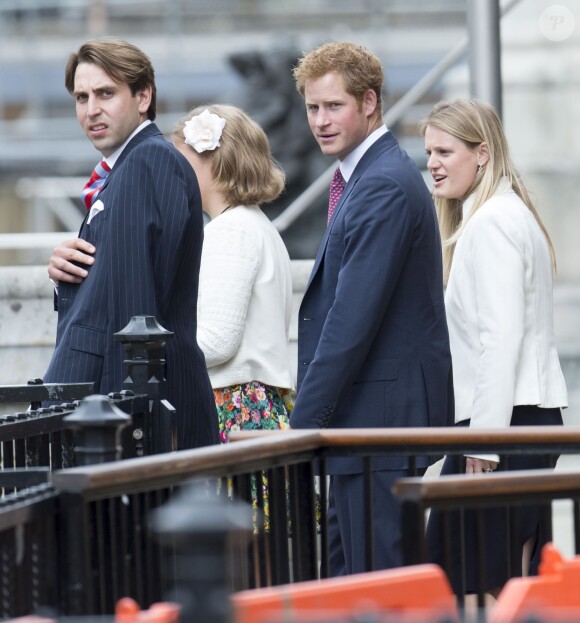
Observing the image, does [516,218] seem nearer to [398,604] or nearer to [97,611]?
[97,611]

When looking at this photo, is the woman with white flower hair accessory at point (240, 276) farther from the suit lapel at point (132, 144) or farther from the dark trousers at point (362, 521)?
the dark trousers at point (362, 521)

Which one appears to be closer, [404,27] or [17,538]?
[17,538]

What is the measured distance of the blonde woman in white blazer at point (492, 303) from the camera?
4.39 metres

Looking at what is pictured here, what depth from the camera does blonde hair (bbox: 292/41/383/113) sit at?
432 centimetres

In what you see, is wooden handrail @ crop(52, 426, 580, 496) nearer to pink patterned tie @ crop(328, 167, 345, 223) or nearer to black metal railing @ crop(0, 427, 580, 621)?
black metal railing @ crop(0, 427, 580, 621)

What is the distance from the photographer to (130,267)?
13.5 ft

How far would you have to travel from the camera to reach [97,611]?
2.77 metres

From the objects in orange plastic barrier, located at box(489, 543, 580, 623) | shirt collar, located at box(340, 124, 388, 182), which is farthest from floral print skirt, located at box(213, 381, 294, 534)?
orange plastic barrier, located at box(489, 543, 580, 623)

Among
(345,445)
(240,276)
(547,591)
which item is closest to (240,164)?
(240,276)

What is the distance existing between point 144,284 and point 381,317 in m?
0.64

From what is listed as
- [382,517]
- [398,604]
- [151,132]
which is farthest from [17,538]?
[151,132]

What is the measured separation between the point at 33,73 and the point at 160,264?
28.9m

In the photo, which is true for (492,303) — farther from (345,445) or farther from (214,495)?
(214,495)

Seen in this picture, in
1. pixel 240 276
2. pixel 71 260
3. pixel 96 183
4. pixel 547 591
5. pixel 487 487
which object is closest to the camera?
pixel 547 591
